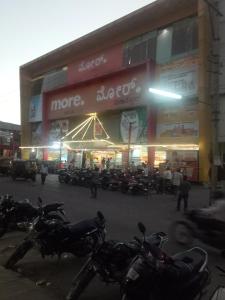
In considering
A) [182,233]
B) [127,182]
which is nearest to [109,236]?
[182,233]

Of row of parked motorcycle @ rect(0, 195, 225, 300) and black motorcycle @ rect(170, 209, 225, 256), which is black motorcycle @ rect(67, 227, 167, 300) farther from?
black motorcycle @ rect(170, 209, 225, 256)

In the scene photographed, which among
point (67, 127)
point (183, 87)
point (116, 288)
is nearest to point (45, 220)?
point (116, 288)

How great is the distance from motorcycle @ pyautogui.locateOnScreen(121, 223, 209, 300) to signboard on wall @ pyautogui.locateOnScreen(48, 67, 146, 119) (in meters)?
34.8

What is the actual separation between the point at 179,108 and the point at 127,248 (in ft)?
101

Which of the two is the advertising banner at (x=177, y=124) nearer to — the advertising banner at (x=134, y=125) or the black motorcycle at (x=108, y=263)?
the advertising banner at (x=134, y=125)

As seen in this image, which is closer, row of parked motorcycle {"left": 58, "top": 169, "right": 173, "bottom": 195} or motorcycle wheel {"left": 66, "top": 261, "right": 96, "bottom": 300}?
motorcycle wheel {"left": 66, "top": 261, "right": 96, "bottom": 300}

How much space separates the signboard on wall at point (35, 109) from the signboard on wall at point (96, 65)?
22.9 ft

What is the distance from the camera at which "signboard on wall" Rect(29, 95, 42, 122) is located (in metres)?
55.2

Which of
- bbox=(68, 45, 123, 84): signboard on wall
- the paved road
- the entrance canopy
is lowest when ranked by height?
the paved road

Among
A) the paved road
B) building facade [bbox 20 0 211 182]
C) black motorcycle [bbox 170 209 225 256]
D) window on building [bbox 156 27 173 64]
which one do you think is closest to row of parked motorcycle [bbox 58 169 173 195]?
the paved road

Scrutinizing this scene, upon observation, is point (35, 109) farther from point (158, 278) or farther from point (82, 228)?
point (158, 278)

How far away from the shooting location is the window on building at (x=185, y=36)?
117 ft

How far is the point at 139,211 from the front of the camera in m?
16.6

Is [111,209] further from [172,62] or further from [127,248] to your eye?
[172,62]
